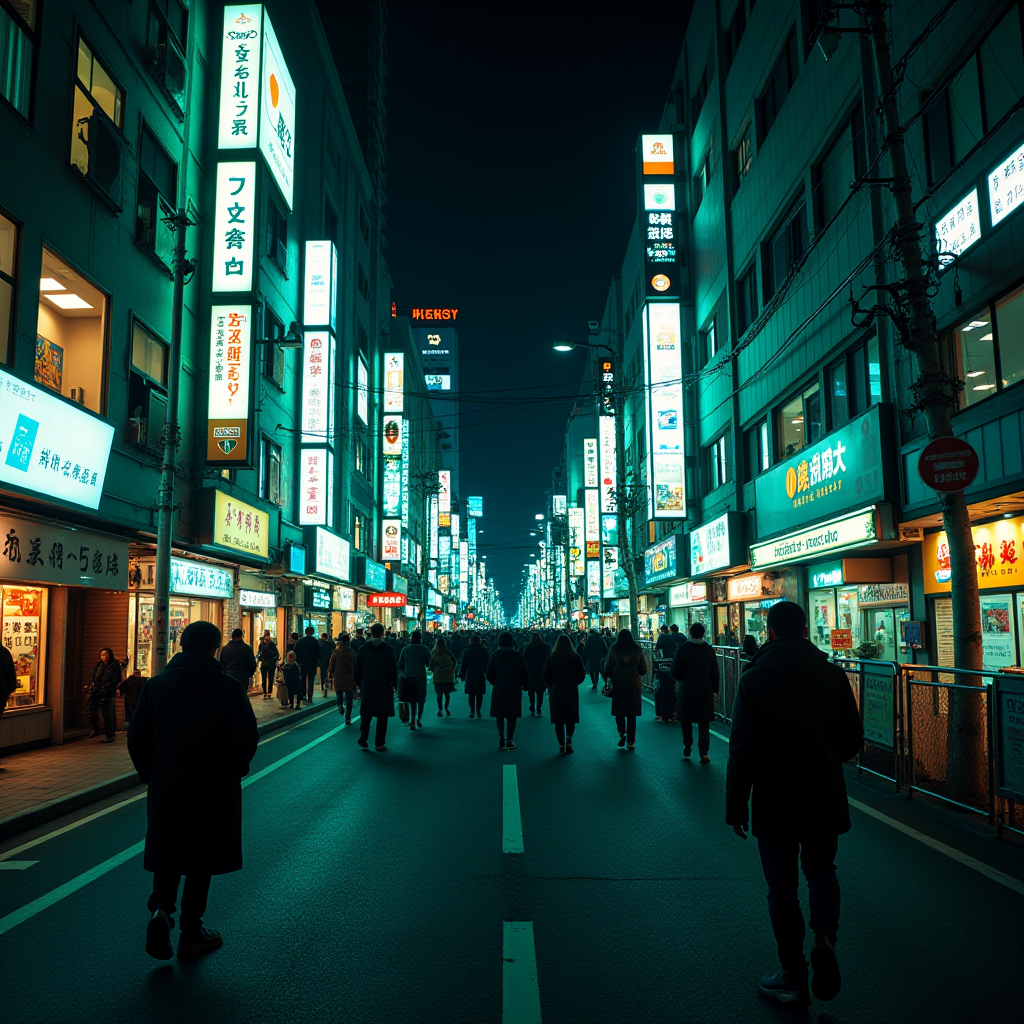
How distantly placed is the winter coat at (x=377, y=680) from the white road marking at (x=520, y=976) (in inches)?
318

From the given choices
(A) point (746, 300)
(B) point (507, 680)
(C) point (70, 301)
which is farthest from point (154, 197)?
(A) point (746, 300)

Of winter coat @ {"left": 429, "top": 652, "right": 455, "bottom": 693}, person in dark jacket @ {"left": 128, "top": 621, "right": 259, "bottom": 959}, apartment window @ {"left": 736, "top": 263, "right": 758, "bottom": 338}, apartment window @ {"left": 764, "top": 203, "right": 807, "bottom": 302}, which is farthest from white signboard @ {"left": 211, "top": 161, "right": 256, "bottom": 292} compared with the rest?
person in dark jacket @ {"left": 128, "top": 621, "right": 259, "bottom": 959}

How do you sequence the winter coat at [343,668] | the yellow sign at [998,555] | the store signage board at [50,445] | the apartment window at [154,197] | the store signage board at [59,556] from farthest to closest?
the winter coat at [343,668], the apartment window at [154,197], the yellow sign at [998,555], the store signage board at [59,556], the store signage board at [50,445]

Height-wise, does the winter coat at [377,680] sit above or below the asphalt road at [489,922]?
above

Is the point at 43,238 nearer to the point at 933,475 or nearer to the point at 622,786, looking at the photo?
the point at 622,786

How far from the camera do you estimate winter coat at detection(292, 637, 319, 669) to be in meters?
21.0

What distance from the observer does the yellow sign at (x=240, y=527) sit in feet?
63.7

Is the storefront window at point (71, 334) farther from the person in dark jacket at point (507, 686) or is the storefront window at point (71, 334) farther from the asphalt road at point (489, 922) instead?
the asphalt road at point (489, 922)

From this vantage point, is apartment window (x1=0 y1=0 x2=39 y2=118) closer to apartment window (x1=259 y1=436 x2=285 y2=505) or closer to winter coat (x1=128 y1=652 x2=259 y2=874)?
winter coat (x1=128 y1=652 x2=259 y2=874)

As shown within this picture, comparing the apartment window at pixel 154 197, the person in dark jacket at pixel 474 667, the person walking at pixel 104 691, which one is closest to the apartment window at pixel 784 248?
the person in dark jacket at pixel 474 667

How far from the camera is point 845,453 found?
55.9 feet

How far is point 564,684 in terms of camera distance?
12.7 meters

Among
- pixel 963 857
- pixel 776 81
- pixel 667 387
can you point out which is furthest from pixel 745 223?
pixel 963 857

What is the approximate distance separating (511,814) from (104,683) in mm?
9256
